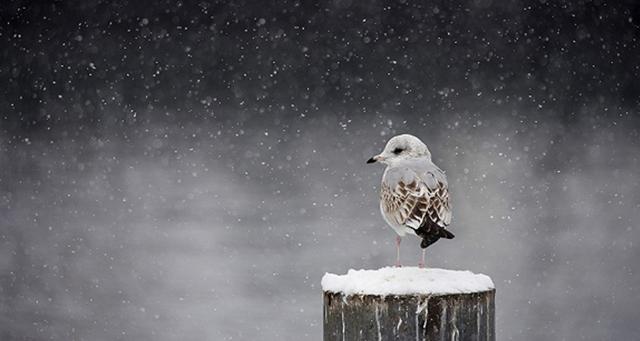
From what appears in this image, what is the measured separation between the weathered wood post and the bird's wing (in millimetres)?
941

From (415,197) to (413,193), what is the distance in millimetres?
41

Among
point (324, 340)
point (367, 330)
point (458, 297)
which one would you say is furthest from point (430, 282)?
point (324, 340)

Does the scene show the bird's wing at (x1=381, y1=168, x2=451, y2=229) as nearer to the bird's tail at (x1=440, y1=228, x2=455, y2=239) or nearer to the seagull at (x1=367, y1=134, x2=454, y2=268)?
the seagull at (x1=367, y1=134, x2=454, y2=268)

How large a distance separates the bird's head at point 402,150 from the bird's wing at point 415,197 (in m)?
0.13

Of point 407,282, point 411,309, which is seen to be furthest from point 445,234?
point 411,309

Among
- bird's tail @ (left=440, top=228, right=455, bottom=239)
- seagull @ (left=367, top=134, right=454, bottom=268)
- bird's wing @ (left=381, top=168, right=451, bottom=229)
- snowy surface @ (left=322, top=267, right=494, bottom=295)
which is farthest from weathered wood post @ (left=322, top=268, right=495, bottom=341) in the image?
bird's wing @ (left=381, top=168, right=451, bottom=229)

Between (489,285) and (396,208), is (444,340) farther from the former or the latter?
(396,208)

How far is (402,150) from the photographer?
3.90 metres

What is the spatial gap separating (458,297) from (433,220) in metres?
1.08

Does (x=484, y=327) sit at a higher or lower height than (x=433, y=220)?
lower

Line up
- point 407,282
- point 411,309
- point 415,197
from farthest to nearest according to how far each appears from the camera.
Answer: point 415,197 → point 407,282 → point 411,309

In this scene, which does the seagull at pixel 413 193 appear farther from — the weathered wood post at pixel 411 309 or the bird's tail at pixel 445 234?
the weathered wood post at pixel 411 309

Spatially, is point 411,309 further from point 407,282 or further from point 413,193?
point 413,193

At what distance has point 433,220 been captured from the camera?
338cm
